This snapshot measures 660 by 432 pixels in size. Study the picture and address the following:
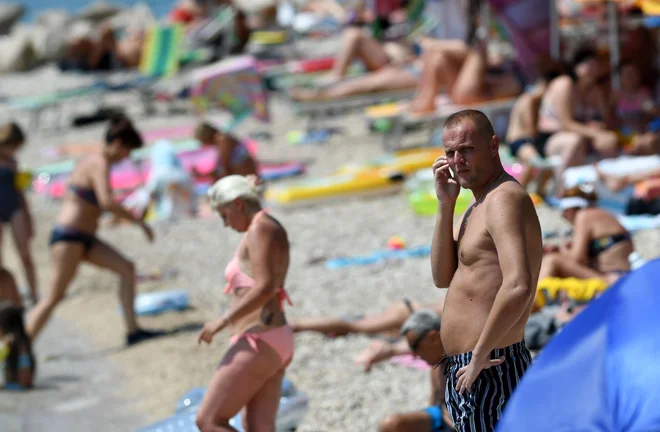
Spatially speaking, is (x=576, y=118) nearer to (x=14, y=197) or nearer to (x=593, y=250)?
(x=593, y=250)

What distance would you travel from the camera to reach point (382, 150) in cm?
1263

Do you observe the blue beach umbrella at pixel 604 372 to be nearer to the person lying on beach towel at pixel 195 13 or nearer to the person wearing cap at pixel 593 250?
the person wearing cap at pixel 593 250

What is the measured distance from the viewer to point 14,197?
8.30 meters

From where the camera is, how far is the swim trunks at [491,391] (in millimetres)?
3105

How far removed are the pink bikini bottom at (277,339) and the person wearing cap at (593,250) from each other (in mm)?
2485

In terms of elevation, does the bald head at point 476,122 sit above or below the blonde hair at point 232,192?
above

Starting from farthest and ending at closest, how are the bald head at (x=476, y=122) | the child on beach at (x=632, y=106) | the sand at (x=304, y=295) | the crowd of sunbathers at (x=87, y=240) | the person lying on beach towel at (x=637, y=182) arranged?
the child on beach at (x=632, y=106)
the person lying on beach towel at (x=637, y=182)
the crowd of sunbathers at (x=87, y=240)
the sand at (x=304, y=295)
the bald head at (x=476, y=122)

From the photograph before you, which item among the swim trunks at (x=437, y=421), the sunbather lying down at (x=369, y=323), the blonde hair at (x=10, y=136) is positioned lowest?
the sunbather lying down at (x=369, y=323)

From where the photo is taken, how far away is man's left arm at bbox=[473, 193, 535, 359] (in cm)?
291

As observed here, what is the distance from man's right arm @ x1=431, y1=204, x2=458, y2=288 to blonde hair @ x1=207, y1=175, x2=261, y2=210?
3.81 feet

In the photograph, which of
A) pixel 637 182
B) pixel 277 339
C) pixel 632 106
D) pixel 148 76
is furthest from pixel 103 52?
pixel 277 339

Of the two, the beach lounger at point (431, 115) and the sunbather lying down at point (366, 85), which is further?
the sunbather lying down at point (366, 85)

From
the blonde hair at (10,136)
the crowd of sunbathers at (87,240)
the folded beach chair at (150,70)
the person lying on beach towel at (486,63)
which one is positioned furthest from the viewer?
the folded beach chair at (150,70)

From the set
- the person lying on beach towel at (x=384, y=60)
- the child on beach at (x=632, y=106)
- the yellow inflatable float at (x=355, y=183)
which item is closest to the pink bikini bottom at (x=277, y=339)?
the yellow inflatable float at (x=355, y=183)
